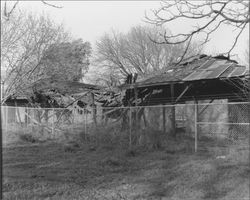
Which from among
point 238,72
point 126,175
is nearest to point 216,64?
point 238,72

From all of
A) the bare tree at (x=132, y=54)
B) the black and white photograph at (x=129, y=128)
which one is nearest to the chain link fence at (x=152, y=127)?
the black and white photograph at (x=129, y=128)

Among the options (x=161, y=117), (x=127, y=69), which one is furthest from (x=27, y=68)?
(x=127, y=69)

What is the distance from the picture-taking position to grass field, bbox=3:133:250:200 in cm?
647

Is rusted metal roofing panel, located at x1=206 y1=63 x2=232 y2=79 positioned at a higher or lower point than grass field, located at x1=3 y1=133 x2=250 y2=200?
higher

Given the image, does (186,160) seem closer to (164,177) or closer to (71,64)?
(164,177)

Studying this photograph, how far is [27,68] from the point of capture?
71.5 feet

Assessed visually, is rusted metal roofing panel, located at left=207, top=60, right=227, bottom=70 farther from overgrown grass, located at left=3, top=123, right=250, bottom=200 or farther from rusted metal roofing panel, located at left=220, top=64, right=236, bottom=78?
overgrown grass, located at left=3, top=123, right=250, bottom=200

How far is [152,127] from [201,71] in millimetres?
4114

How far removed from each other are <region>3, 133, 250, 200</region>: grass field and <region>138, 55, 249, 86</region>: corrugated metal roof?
4912 millimetres

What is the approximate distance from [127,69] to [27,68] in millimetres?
22704

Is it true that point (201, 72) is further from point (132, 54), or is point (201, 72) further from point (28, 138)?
point (132, 54)

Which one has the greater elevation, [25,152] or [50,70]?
[50,70]

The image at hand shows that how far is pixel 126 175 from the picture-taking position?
8.34 metres

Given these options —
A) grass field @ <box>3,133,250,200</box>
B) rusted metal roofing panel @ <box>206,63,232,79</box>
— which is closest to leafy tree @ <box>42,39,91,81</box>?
rusted metal roofing panel @ <box>206,63,232,79</box>
